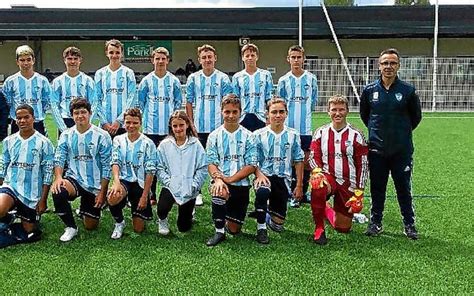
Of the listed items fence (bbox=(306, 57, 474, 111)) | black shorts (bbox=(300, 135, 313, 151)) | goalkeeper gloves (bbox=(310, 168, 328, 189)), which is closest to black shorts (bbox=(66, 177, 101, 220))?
goalkeeper gloves (bbox=(310, 168, 328, 189))

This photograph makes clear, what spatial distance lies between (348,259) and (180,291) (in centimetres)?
133

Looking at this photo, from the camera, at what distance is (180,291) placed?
140 inches

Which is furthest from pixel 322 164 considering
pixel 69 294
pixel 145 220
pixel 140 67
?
pixel 140 67

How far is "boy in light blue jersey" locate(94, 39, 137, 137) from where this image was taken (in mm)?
5742

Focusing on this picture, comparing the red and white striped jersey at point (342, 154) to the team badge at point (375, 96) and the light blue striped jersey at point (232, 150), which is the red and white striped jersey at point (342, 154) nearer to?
the team badge at point (375, 96)

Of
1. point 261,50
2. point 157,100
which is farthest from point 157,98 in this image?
point 261,50

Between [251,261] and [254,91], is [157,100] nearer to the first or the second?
[254,91]

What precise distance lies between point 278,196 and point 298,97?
1.34 meters

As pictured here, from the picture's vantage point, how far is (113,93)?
5.74m

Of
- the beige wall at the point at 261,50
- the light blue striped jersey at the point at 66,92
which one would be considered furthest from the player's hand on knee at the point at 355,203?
the beige wall at the point at 261,50

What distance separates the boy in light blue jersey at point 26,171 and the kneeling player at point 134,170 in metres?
0.58

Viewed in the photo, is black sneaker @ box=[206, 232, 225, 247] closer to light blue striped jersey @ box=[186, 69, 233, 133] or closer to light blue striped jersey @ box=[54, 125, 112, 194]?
light blue striped jersey @ box=[54, 125, 112, 194]

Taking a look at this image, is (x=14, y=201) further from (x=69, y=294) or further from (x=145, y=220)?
(x=69, y=294)

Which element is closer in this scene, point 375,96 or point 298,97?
point 375,96
